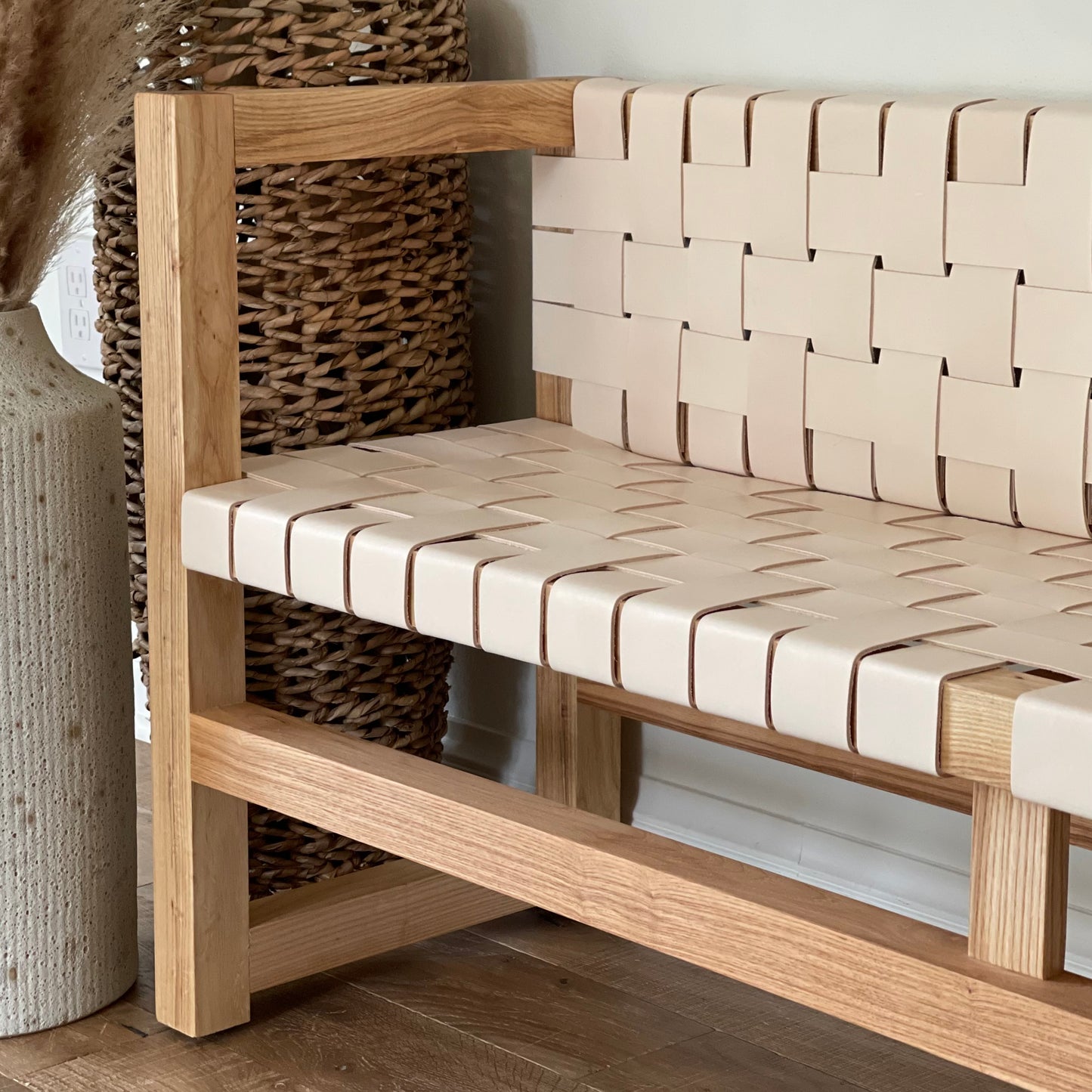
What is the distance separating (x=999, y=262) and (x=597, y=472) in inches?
13.4

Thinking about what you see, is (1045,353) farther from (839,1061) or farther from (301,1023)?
(301,1023)

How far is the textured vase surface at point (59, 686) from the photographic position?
4.11 feet

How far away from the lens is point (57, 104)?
120 centimetres

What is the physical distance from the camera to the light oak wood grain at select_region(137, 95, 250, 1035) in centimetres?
121

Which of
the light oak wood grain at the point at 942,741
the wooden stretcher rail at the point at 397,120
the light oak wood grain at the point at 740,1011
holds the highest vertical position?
the wooden stretcher rail at the point at 397,120

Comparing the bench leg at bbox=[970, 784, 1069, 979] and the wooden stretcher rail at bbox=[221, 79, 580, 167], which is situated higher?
Answer: the wooden stretcher rail at bbox=[221, 79, 580, 167]

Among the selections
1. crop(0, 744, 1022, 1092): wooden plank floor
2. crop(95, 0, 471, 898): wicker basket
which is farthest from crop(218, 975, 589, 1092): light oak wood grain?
crop(95, 0, 471, 898): wicker basket

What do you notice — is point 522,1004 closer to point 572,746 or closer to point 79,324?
point 572,746

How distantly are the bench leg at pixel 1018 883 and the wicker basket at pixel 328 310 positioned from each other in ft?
2.32

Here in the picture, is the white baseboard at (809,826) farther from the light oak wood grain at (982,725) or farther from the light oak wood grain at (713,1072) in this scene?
the light oak wood grain at (982,725)

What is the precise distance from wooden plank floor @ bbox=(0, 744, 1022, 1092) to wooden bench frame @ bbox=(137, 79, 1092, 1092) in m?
0.04

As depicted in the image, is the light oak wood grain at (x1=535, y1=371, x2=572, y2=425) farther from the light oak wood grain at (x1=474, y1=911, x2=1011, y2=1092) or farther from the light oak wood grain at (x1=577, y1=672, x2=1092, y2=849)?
the light oak wood grain at (x1=474, y1=911, x2=1011, y2=1092)

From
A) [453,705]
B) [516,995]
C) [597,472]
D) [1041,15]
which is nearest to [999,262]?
[1041,15]

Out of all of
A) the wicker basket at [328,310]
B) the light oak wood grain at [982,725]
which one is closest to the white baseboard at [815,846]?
the wicker basket at [328,310]
